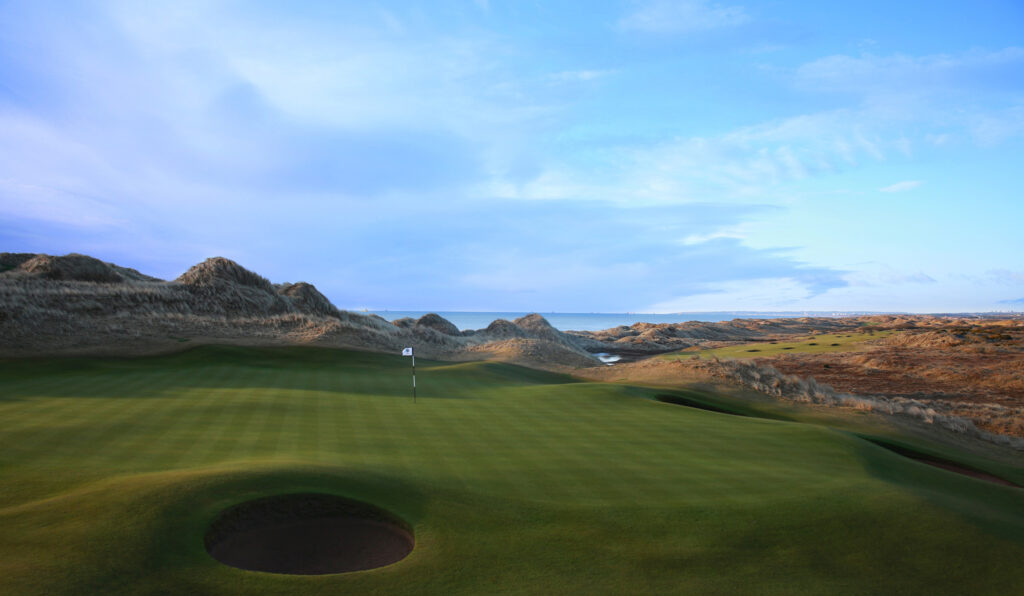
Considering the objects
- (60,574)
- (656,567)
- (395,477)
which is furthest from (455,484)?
(60,574)

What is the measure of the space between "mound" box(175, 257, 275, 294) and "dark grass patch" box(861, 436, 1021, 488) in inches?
1990

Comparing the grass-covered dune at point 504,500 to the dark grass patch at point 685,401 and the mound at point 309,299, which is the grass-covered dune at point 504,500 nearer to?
the dark grass patch at point 685,401

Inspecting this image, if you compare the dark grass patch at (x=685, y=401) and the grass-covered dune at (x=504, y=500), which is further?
the dark grass patch at (x=685, y=401)

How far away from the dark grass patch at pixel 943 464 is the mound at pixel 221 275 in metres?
50.5

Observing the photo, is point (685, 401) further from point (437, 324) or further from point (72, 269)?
point (72, 269)

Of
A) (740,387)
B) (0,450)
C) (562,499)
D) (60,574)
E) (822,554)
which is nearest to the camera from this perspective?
(60,574)

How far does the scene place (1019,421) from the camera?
21.0 metres

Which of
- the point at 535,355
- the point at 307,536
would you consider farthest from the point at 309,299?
the point at 307,536

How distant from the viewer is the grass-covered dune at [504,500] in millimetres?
5785

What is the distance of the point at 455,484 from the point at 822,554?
5.27 metres

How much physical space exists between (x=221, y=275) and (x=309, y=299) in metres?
8.64

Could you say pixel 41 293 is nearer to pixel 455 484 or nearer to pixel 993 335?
pixel 455 484

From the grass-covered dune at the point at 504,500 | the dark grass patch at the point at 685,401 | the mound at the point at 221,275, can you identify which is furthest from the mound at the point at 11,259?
the dark grass patch at the point at 685,401

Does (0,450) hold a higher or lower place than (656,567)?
higher
